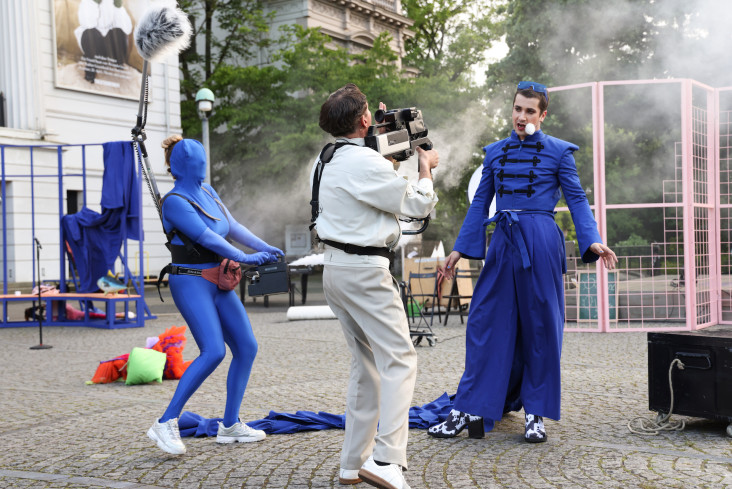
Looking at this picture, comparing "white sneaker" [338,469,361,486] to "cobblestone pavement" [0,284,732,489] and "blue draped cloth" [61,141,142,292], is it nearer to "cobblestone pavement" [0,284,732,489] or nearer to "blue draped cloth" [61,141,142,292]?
"cobblestone pavement" [0,284,732,489]

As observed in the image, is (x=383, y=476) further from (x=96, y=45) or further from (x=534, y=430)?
(x=96, y=45)

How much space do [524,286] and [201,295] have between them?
6.24 feet

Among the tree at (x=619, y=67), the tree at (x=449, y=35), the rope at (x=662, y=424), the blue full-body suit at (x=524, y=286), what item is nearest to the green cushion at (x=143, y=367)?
the blue full-body suit at (x=524, y=286)

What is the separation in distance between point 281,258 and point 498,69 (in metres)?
23.3

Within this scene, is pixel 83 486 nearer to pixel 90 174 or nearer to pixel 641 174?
pixel 90 174

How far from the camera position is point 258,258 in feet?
15.8

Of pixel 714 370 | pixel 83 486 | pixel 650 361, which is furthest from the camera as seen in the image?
pixel 650 361

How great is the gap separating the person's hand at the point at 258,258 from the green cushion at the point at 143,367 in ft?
10.3

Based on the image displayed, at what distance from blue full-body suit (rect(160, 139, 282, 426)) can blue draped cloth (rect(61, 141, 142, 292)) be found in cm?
849

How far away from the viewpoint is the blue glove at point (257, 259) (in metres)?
4.75

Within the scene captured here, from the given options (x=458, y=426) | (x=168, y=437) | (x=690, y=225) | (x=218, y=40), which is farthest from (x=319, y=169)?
(x=218, y=40)

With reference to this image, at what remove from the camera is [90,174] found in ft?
77.7

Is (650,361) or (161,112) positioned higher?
(161,112)

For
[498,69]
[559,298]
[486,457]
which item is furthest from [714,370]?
[498,69]
